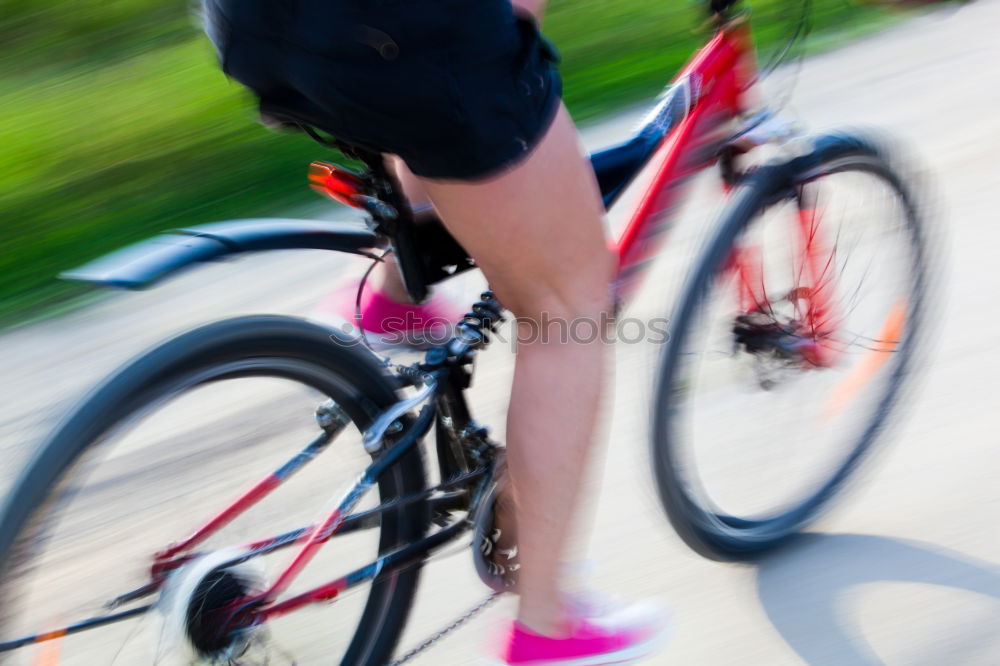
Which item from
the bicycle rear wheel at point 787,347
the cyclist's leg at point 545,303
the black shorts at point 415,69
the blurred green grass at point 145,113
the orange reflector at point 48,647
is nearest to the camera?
the black shorts at point 415,69

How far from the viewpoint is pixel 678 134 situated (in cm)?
215

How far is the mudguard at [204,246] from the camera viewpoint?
1.69m

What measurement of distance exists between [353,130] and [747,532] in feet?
4.73

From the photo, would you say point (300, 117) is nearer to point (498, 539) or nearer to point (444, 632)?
point (498, 539)

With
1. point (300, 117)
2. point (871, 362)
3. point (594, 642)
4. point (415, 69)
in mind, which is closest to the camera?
→ point (415, 69)

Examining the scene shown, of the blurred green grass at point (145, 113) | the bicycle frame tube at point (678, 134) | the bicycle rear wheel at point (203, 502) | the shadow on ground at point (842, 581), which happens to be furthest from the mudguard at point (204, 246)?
the blurred green grass at point (145, 113)

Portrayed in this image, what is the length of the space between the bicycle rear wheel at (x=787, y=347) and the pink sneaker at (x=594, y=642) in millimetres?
347

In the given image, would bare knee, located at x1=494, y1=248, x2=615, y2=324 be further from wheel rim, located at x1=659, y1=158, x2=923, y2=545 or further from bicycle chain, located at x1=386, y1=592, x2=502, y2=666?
bicycle chain, located at x1=386, y1=592, x2=502, y2=666

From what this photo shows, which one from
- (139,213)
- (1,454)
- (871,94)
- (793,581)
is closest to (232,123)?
(139,213)

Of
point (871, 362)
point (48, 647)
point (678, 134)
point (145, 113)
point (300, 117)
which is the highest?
point (300, 117)

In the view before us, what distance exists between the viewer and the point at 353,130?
65.4 inches

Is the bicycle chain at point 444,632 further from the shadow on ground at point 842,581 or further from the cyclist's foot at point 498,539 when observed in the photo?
the shadow on ground at point 842,581

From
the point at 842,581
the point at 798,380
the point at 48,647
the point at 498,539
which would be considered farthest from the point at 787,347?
the point at 48,647

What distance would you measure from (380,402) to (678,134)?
31.2 inches
